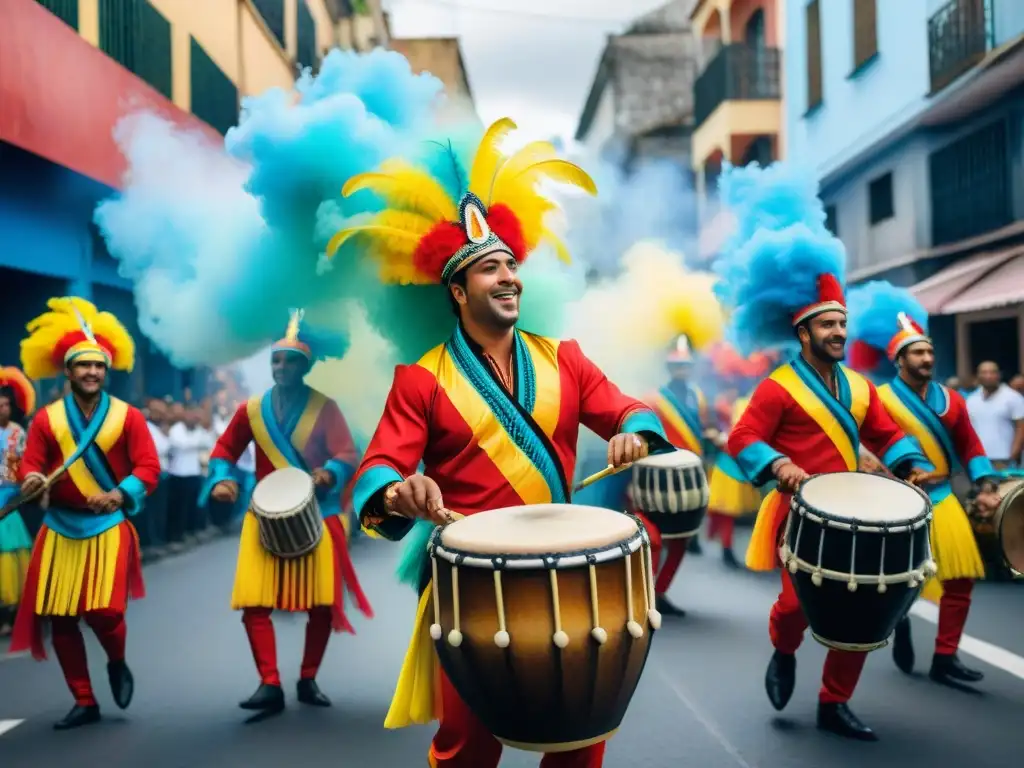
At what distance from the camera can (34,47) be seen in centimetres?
949

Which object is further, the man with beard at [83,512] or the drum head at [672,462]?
the drum head at [672,462]

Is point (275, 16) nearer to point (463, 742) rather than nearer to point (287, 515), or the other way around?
point (287, 515)

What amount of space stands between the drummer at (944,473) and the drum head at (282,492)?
10.2 ft

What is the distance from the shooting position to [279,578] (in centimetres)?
534

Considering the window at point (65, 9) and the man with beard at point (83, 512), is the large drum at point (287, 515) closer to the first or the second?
the man with beard at point (83, 512)

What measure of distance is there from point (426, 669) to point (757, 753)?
1947 mm

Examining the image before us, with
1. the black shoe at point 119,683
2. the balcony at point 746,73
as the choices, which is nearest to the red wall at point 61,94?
the black shoe at point 119,683

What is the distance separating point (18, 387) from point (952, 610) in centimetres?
619

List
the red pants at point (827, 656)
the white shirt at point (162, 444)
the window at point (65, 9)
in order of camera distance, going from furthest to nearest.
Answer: the white shirt at point (162, 444), the window at point (65, 9), the red pants at point (827, 656)

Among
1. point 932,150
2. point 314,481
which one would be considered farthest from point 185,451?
point 932,150

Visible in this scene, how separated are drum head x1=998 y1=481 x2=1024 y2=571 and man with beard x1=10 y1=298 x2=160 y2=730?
4.17 m

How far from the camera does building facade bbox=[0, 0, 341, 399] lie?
378 inches

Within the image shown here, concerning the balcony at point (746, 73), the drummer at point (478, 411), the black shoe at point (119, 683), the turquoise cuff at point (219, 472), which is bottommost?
the black shoe at point (119, 683)

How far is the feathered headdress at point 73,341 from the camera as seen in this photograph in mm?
5438
